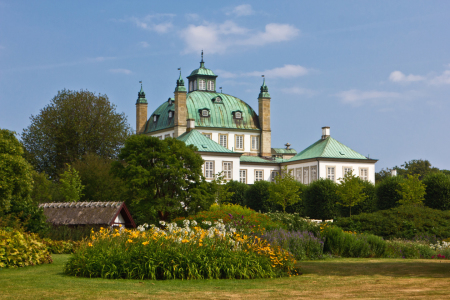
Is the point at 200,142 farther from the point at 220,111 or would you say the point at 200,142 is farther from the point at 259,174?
the point at 220,111

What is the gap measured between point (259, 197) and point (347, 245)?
45824 millimetres

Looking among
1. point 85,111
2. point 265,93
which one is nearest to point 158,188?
point 85,111

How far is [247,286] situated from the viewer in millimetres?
12500

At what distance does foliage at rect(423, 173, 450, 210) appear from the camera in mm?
50056

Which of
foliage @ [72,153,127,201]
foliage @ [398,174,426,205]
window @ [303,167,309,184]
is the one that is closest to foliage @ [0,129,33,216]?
foliage @ [72,153,127,201]

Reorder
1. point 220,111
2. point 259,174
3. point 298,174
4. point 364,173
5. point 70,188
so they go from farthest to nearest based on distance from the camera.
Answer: point 220,111
point 259,174
point 298,174
point 364,173
point 70,188

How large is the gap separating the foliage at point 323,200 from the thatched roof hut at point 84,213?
33802mm

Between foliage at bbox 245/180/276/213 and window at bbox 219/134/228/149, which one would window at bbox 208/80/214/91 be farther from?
foliage at bbox 245/180/276/213

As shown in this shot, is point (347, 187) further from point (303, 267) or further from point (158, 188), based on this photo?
point (303, 267)

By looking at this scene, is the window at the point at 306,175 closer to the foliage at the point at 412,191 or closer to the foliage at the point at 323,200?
the foliage at the point at 323,200

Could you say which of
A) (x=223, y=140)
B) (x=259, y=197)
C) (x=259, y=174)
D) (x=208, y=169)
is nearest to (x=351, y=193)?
(x=259, y=197)

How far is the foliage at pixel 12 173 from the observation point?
94.5ft

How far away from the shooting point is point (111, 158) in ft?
212

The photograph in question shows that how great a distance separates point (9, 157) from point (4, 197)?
2.24m
